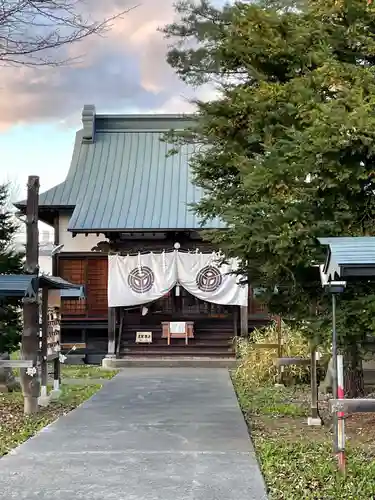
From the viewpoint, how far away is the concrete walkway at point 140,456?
17.1 feet

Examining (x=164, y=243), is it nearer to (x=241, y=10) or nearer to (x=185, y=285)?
(x=185, y=285)

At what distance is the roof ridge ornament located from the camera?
2008cm

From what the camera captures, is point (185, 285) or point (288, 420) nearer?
point (288, 420)

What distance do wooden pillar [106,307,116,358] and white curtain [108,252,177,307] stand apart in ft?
0.97

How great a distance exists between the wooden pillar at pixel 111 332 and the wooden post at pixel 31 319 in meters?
7.46

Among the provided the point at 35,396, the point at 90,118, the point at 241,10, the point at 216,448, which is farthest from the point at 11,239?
the point at 90,118

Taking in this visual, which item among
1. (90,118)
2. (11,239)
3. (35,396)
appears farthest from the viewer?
(90,118)

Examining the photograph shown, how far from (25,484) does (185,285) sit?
38.8 feet

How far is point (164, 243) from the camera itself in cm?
1795

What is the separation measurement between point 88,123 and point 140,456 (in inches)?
604

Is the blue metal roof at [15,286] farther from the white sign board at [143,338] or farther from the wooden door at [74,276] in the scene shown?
the wooden door at [74,276]

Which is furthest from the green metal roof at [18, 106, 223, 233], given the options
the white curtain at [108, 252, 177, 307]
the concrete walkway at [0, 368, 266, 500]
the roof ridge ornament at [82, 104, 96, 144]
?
the concrete walkway at [0, 368, 266, 500]

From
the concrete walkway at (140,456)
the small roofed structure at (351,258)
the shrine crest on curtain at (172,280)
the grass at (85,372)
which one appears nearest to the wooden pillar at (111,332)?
the shrine crest on curtain at (172,280)

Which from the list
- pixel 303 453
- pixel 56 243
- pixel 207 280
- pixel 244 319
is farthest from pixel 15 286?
pixel 56 243
